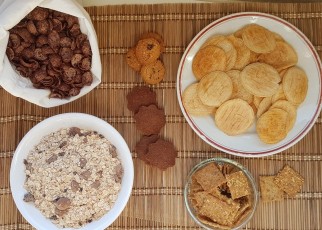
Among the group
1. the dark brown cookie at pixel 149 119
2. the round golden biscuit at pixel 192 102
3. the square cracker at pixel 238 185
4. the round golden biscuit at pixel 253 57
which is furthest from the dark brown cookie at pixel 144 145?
the round golden biscuit at pixel 253 57

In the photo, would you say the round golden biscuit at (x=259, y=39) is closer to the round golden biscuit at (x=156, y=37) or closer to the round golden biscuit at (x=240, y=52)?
the round golden biscuit at (x=240, y=52)

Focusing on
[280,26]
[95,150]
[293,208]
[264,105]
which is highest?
[280,26]

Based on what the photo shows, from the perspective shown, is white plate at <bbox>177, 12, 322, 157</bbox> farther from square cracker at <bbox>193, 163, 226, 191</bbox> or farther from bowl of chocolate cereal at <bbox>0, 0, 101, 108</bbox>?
bowl of chocolate cereal at <bbox>0, 0, 101, 108</bbox>

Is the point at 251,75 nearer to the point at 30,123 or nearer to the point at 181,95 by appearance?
the point at 181,95

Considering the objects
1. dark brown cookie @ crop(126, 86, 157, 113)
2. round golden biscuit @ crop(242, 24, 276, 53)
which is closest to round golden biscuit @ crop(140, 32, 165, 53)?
dark brown cookie @ crop(126, 86, 157, 113)

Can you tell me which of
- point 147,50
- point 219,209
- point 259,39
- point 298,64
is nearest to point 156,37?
point 147,50

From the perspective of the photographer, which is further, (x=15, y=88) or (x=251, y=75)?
(x=251, y=75)

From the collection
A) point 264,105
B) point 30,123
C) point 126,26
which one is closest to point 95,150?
point 30,123
